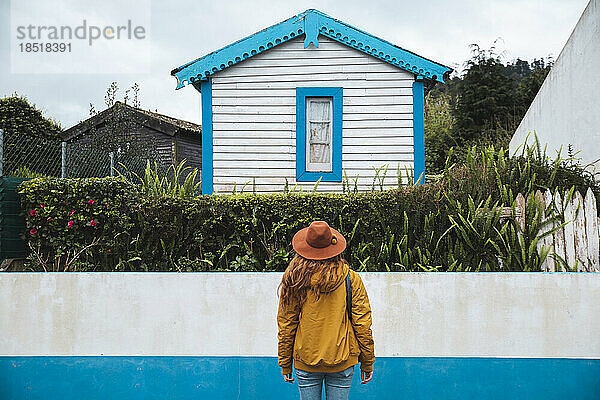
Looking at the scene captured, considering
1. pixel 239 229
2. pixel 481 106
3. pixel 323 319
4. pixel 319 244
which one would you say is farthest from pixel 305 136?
pixel 481 106

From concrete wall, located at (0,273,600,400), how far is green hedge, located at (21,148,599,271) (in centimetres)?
49

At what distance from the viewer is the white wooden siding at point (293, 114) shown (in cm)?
Result: 842

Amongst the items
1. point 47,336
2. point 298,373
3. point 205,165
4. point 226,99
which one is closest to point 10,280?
point 47,336

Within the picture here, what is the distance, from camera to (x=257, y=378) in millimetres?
5090

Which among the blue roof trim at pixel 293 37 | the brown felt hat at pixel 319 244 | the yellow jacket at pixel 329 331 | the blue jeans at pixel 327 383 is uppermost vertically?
the blue roof trim at pixel 293 37

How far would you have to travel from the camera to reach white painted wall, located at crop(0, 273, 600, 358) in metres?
4.99

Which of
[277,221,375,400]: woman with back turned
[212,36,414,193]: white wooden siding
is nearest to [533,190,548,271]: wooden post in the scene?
[277,221,375,400]: woman with back turned

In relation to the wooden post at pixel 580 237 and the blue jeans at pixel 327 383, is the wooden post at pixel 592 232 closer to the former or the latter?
the wooden post at pixel 580 237

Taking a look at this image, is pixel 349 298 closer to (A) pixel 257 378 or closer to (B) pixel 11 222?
(A) pixel 257 378

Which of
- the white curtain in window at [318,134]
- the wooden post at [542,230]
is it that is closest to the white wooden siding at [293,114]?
the white curtain in window at [318,134]

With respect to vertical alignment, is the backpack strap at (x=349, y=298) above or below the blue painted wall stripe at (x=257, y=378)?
above

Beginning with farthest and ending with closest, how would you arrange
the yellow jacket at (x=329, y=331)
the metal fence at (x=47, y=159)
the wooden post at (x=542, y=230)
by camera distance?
the metal fence at (x=47, y=159) < the wooden post at (x=542, y=230) < the yellow jacket at (x=329, y=331)

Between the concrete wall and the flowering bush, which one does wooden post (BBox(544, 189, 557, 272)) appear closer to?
the concrete wall

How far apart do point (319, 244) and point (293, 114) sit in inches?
197
